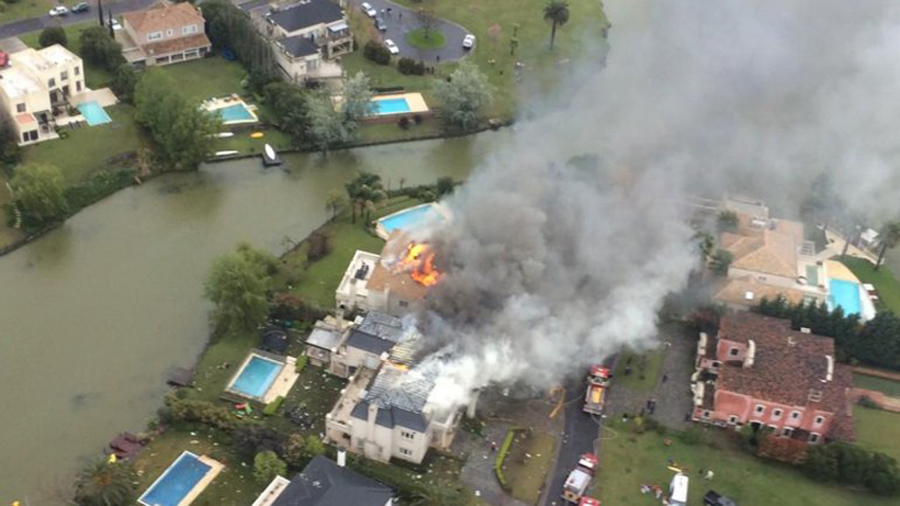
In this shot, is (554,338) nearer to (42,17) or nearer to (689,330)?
(689,330)

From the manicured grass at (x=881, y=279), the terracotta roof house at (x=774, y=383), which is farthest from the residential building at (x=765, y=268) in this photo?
the terracotta roof house at (x=774, y=383)

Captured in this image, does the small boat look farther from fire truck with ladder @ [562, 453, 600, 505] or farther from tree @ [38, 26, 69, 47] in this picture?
fire truck with ladder @ [562, 453, 600, 505]

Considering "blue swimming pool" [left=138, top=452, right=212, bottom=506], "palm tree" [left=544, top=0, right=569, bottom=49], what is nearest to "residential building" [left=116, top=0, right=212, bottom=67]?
"palm tree" [left=544, top=0, right=569, bottom=49]

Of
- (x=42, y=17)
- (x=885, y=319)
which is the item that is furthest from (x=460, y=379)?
(x=42, y=17)

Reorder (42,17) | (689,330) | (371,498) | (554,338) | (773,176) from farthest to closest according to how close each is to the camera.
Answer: (42,17) < (773,176) < (689,330) < (554,338) < (371,498)

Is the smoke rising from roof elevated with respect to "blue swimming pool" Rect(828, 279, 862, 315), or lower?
elevated

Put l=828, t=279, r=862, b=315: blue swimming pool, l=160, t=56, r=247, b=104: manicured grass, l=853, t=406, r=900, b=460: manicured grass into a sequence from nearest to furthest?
l=853, t=406, r=900, b=460: manicured grass → l=828, t=279, r=862, b=315: blue swimming pool → l=160, t=56, r=247, b=104: manicured grass

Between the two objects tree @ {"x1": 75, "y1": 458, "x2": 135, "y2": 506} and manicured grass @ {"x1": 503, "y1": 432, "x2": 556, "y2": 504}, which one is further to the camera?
manicured grass @ {"x1": 503, "y1": 432, "x2": 556, "y2": 504}
